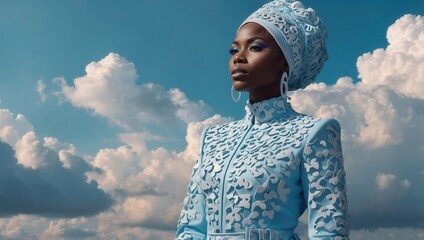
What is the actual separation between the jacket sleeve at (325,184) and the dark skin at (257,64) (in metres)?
0.49

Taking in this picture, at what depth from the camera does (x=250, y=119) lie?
488 centimetres

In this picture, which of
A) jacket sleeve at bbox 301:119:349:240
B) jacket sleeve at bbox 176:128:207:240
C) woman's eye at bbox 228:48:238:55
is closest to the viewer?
jacket sleeve at bbox 301:119:349:240

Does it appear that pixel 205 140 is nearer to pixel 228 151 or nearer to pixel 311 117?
pixel 228 151

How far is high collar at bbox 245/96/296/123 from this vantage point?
15.6ft

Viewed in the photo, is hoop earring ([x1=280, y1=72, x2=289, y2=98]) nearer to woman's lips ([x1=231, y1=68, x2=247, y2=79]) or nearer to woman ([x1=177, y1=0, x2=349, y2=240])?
woman ([x1=177, y1=0, x2=349, y2=240])

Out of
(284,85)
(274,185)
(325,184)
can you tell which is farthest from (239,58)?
(325,184)

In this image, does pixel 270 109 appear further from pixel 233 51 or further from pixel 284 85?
pixel 233 51

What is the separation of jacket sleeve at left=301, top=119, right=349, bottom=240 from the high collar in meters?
0.36

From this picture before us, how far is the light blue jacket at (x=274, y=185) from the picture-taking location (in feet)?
14.0

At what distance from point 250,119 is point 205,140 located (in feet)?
1.39

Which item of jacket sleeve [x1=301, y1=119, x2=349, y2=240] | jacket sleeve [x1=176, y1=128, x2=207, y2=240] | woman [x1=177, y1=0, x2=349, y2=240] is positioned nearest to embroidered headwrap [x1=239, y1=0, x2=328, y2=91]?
woman [x1=177, y1=0, x2=349, y2=240]

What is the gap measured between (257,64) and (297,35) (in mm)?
389

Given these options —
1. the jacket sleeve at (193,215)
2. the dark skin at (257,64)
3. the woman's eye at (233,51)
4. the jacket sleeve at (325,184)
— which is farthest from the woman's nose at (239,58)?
the jacket sleeve at (193,215)

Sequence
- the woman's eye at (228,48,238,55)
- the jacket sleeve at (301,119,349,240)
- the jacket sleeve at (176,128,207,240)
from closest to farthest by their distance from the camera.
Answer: the jacket sleeve at (301,119,349,240) < the jacket sleeve at (176,128,207,240) < the woman's eye at (228,48,238,55)
